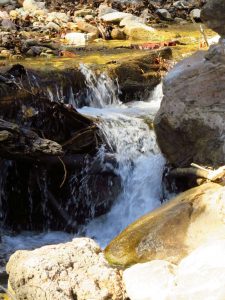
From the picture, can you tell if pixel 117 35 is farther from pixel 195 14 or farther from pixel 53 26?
pixel 195 14

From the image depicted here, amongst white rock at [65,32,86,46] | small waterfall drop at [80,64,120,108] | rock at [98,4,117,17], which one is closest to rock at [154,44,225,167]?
small waterfall drop at [80,64,120,108]

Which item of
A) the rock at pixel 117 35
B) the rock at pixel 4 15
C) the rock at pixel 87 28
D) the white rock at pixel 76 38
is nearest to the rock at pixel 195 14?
the rock at pixel 117 35

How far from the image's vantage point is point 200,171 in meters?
5.91

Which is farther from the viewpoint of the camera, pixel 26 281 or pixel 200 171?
pixel 200 171

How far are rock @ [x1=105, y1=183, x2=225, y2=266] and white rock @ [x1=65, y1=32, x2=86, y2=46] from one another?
26.3ft

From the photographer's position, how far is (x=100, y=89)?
28.7 feet

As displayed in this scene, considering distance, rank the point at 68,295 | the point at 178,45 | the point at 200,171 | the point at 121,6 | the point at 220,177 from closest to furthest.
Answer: the point at 68,295
the point at 220,177
the point at 200,171
the point at 178,45
the point at 121,6

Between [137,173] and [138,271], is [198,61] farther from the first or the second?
[138,271]

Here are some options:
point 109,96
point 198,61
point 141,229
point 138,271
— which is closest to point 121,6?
point 109,96

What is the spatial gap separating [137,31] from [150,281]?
10.9 m

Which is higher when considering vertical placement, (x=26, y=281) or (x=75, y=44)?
(x=26, y=281)

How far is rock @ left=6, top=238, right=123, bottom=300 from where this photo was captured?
11.1 feet

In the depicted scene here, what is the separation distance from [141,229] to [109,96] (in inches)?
170

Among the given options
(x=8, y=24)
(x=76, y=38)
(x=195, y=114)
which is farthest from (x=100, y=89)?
(x=8, y=24)
